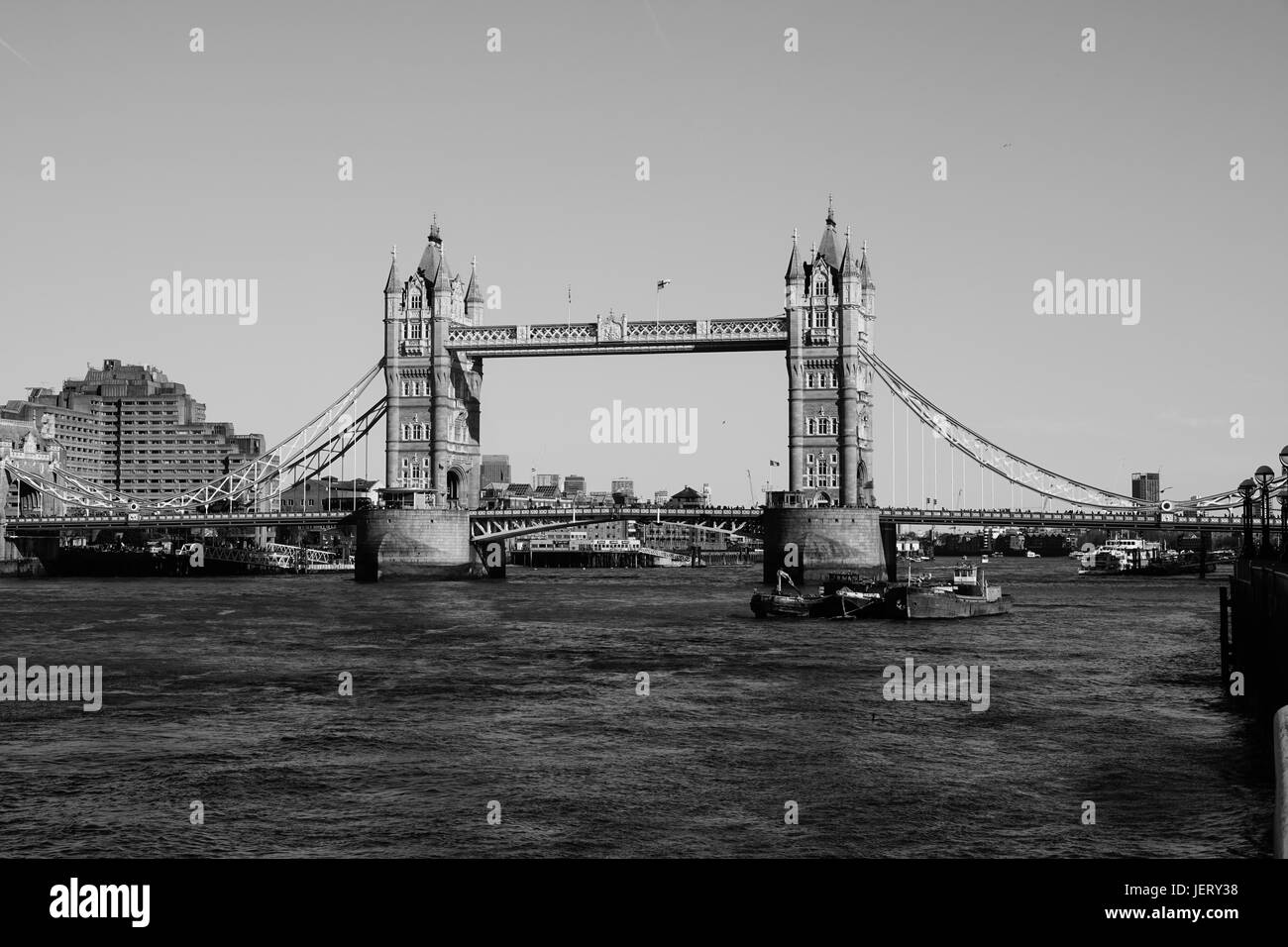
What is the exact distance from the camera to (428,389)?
12875 centimetres

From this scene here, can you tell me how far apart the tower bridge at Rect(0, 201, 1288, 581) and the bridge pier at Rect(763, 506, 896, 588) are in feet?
0.37

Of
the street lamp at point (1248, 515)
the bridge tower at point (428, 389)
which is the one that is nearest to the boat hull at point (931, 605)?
the street lamp at point (1248, 515)

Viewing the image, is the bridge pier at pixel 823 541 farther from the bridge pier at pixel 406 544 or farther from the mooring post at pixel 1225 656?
the mooring post at pixel 1225 656

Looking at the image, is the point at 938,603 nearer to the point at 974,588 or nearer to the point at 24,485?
the point at 974,588

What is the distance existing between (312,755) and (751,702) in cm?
1394

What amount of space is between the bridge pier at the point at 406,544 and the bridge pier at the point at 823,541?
27.7 m

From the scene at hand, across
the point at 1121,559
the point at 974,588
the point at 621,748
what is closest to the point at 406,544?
the point at 974,588

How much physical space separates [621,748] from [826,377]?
9154 centimetres

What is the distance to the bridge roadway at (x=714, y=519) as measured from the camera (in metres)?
118

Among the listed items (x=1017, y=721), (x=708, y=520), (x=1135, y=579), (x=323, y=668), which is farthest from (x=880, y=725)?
(x=1135, y=579)

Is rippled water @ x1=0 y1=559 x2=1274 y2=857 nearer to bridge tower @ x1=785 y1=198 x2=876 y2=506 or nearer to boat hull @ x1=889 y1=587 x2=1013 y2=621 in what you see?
boat hull @ x1=889 y1=587 x2=1013 y2=621
